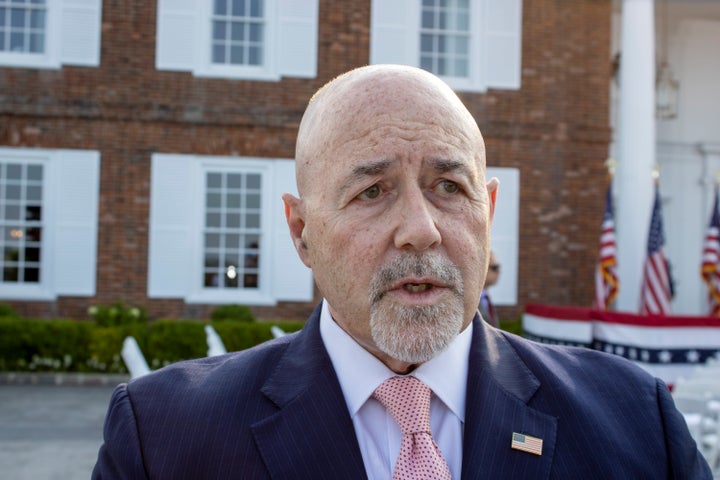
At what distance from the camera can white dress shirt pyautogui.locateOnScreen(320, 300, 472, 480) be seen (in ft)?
5.11

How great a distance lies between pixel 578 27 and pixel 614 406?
487 inches

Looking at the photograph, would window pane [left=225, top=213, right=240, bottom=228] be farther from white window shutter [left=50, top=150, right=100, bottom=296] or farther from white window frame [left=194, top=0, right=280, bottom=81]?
white window frame [left=194, top=0, right=280, bottom=81]

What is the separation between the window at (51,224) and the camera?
12.0 meters

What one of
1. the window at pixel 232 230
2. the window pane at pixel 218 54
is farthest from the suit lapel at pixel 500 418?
the window pane at pixel 218 54

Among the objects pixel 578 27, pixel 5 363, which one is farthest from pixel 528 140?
pixel 5 363

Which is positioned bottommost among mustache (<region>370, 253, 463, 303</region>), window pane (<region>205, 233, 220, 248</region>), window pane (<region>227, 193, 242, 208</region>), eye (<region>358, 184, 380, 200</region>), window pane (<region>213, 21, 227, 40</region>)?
window pane (<region>205, 233, 220, 248</region>)

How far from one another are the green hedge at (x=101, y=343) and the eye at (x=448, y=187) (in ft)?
32.5

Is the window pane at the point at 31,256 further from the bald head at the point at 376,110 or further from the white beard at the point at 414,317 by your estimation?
the white beard at the point at 414,317

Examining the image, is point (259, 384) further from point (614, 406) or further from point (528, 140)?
point (528, 140)

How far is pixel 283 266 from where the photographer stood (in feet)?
40.3

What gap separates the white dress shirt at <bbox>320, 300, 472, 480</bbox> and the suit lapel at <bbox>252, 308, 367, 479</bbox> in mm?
39

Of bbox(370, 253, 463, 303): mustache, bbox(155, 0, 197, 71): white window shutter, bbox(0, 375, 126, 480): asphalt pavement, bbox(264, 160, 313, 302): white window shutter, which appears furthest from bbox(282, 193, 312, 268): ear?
bbox(155, 0, 197, 71): white window shutter

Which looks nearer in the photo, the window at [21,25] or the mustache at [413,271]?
the mustache at [413,271]

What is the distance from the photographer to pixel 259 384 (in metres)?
1.66
